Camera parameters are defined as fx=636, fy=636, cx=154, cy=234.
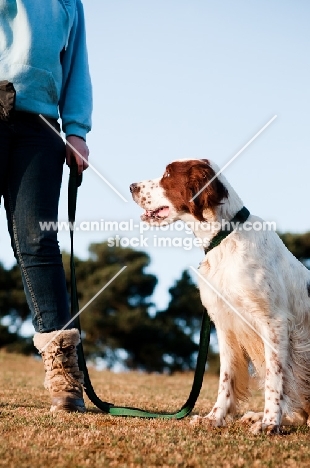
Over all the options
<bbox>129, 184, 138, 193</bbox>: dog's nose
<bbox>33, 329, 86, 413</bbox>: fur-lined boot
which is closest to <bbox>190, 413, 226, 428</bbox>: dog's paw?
<bbox>33, 329, 86, 413</bbox>: fur-lined boot

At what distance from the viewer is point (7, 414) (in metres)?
4.10

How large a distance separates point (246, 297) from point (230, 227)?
18.3 inches

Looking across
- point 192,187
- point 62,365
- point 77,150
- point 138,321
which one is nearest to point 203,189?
point 192,187

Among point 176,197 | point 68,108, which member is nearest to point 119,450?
point 176,197

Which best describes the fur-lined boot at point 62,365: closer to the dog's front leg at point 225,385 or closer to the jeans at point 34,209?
→ the jeans at point 34,209

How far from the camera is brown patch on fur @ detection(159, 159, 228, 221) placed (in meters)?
4.08

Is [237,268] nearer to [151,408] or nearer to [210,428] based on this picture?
[210,428]

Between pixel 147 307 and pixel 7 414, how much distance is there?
15.2 metres

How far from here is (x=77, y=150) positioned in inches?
184

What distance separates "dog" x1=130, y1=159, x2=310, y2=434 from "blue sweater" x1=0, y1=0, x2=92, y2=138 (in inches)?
37.2

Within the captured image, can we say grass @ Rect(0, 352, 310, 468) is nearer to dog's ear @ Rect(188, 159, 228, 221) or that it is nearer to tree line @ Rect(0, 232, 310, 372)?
dog's ear @ Rect(188, 159, 228, 221)

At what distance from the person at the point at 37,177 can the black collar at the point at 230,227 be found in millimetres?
1128

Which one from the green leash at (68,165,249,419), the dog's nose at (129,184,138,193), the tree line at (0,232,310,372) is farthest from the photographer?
the tree line at (0,232,310,372)

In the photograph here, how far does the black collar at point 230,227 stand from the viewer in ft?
13.2
